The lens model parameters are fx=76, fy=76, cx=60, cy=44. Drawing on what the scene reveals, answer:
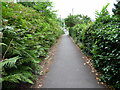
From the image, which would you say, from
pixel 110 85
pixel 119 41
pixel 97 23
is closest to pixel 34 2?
pixel 97 23

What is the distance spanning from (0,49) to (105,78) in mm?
3047

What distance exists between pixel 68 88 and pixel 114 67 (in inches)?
58.7

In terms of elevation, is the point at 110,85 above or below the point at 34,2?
below

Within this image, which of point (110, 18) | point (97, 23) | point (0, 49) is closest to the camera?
point (0, 49)

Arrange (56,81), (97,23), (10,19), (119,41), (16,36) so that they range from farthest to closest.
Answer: (97,23)
(56,81)
(10,19)
(16,36)
(119,41)

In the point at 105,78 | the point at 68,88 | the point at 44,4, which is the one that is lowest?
the point at 68,88

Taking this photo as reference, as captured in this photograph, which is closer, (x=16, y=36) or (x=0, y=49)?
(x=0, y=49)

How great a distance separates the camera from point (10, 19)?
2.54m

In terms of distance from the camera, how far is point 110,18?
3217mm

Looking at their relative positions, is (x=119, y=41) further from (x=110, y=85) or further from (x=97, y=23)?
(x=97, y=23)

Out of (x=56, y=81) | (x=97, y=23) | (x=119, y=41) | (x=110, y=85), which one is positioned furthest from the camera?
(x=97, y=23)

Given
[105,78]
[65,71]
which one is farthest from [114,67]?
[65,71]

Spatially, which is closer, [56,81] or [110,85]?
[110,85]

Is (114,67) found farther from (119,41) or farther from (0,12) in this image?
(0,12)
